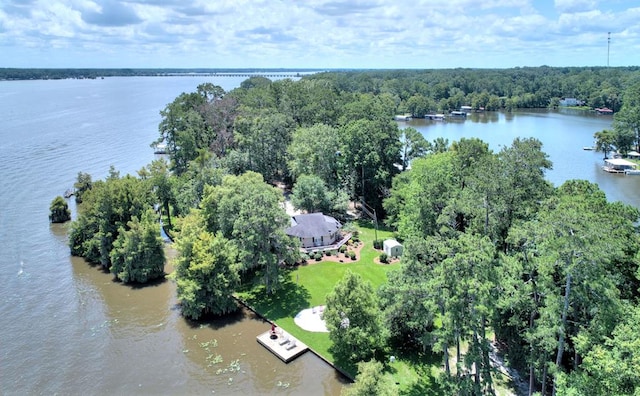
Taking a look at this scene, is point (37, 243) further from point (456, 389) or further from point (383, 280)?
point (456, 389)

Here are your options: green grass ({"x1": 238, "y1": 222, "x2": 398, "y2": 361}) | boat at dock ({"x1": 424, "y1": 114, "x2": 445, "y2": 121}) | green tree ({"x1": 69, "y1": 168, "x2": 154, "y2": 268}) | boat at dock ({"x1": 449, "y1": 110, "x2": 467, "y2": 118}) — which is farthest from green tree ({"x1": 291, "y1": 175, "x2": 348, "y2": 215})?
boat at dock ({"x1": 449, "y1": 110, "x2": 467, "y2": 118})

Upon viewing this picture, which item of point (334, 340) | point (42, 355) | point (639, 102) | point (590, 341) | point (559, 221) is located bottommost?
point (42, 355)

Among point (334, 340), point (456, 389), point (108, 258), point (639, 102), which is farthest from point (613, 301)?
point (639, 102)

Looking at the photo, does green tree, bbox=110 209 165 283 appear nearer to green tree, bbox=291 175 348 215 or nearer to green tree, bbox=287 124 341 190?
green tree, bbox=291 175 348 215

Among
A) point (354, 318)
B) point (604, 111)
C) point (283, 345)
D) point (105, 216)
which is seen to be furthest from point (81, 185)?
point (604, 111)

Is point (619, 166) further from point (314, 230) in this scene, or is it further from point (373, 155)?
point (314, 230)

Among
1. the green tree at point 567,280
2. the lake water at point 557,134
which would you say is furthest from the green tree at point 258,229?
the lake water at point 557,134
